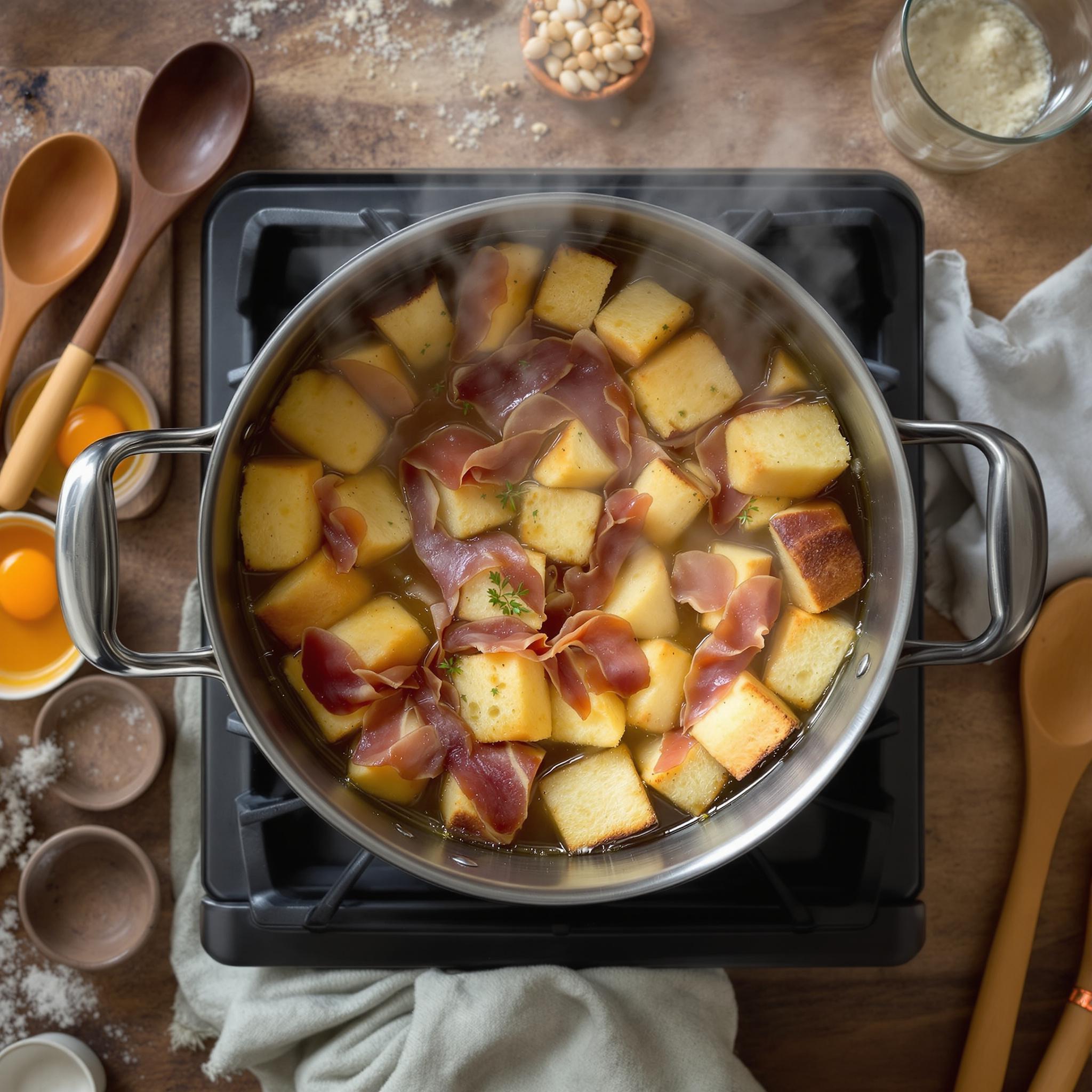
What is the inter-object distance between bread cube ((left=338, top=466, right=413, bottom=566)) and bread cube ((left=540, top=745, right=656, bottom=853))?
0.55m

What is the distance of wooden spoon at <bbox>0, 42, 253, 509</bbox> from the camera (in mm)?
1898

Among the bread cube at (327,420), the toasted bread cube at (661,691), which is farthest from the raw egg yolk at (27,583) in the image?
the toasted bread cube at (661,691)

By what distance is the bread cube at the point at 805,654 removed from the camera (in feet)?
5.76

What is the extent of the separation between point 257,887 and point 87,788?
513 millimetres

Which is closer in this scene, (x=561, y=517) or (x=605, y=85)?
(x=561, y=517)

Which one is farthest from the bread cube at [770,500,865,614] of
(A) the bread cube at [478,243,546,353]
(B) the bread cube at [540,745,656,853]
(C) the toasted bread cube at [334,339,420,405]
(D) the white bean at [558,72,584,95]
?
(D) the white bean at [558,72,584,95]

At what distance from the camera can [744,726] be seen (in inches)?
67.1

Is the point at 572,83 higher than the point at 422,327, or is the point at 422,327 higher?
the point at 572,83

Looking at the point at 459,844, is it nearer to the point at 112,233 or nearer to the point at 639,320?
the point at 639,320

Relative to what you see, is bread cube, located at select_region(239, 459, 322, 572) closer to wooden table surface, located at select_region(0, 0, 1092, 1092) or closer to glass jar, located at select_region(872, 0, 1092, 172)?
wooden table surface, located at select_region(0, 0, 1092, 1092)

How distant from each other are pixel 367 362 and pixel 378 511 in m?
0.28

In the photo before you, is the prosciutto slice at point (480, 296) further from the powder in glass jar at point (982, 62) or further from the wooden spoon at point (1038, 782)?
the wooden spoon at point (1038, 782)

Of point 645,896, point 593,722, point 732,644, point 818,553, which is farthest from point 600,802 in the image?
point 818,553

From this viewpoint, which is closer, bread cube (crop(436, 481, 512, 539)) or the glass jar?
bread cube (crop(436, 481, 512, 539))
